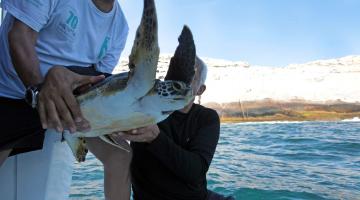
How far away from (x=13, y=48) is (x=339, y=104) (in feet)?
90.4

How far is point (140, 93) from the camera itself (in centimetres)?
141

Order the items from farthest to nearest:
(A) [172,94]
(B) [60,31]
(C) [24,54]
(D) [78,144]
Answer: (B) [60,31] < (D) [78,144] < (C) [24,54] < (A) [172,94]

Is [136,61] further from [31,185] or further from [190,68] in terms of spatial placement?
[31,185]

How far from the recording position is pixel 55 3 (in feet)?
6.32

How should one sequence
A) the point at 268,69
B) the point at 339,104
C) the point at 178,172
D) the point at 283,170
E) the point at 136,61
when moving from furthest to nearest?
1. the point at 268,69
2. the point at 339,104
3. the point at 283,170
4. the point at 178,172
5. the point at 136,61

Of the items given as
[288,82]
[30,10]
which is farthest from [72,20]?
[288,82]

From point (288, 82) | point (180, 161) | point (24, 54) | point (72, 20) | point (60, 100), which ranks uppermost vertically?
point (72, 20)

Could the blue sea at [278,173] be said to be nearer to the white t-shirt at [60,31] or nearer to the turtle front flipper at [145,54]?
the white t-shirt at [60,31]

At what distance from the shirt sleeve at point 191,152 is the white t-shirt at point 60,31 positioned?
1.93 feet

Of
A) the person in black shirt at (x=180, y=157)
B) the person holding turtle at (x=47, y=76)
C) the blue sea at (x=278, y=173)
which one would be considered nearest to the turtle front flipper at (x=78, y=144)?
the person holding turtle at (x=47, y=76)

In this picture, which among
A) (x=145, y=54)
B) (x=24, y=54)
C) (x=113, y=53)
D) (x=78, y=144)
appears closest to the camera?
(x=145, y=54)

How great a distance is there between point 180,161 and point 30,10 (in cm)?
96

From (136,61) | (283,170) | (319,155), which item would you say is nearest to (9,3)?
(136,61)

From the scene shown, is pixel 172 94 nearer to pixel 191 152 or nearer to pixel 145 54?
pixel 145 54
